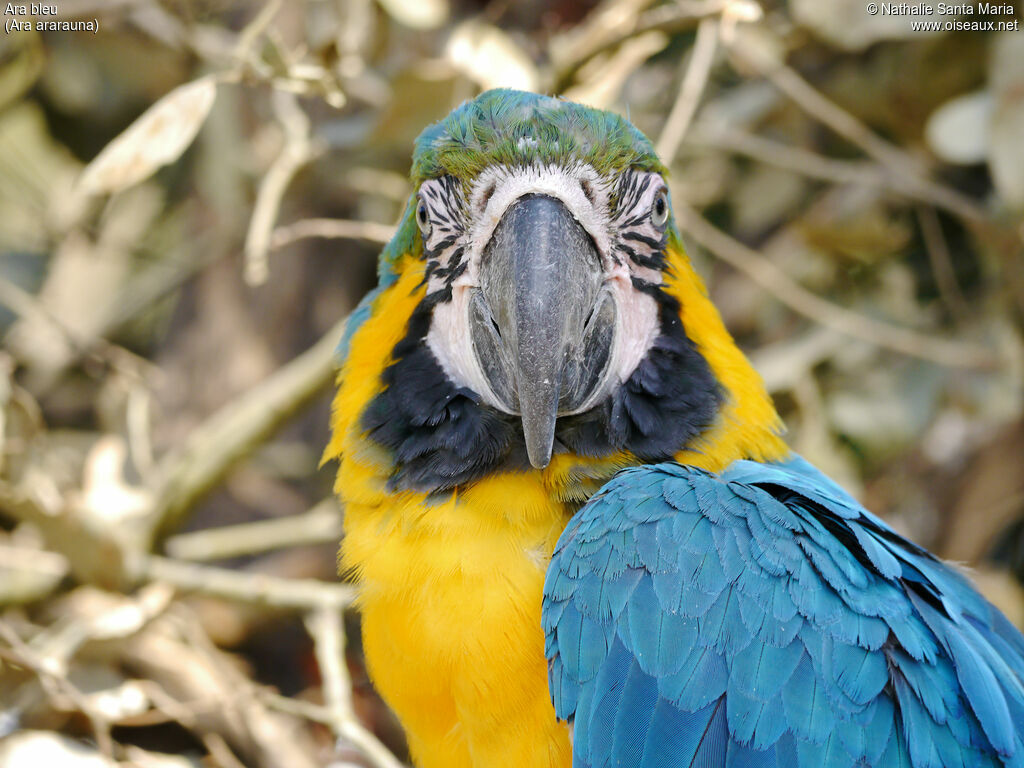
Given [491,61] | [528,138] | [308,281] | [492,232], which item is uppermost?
[491,61]

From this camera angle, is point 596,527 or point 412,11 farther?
point 412,11

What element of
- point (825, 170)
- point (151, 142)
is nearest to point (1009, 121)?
point (825, 170)

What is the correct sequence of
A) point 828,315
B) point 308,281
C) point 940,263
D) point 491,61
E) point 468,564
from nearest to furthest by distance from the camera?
1. point 468,564
2. point 491,61
3. point 828,315
4. point 940,263
5. point 308,281

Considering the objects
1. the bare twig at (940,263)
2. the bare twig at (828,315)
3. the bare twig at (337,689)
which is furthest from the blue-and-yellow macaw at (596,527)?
the bare twig at (940,263)

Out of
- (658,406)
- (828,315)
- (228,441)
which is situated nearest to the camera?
(658,406)

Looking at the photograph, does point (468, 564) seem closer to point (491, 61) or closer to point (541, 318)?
point (541, 318)

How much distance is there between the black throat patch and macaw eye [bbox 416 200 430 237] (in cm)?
12

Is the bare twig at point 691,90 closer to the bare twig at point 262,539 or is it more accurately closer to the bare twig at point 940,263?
the bare twig at point 940,263

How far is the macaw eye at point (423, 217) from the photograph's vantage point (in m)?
1.62

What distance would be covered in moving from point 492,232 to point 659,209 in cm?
34

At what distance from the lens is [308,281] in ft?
11.9

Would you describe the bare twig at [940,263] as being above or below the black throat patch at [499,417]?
above

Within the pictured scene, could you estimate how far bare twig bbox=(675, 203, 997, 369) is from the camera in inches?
108

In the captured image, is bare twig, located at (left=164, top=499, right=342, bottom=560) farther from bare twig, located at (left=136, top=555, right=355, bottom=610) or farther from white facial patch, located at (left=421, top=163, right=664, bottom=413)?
white facial patch, located at (left=421, top=163, right=664, bottom=413)
